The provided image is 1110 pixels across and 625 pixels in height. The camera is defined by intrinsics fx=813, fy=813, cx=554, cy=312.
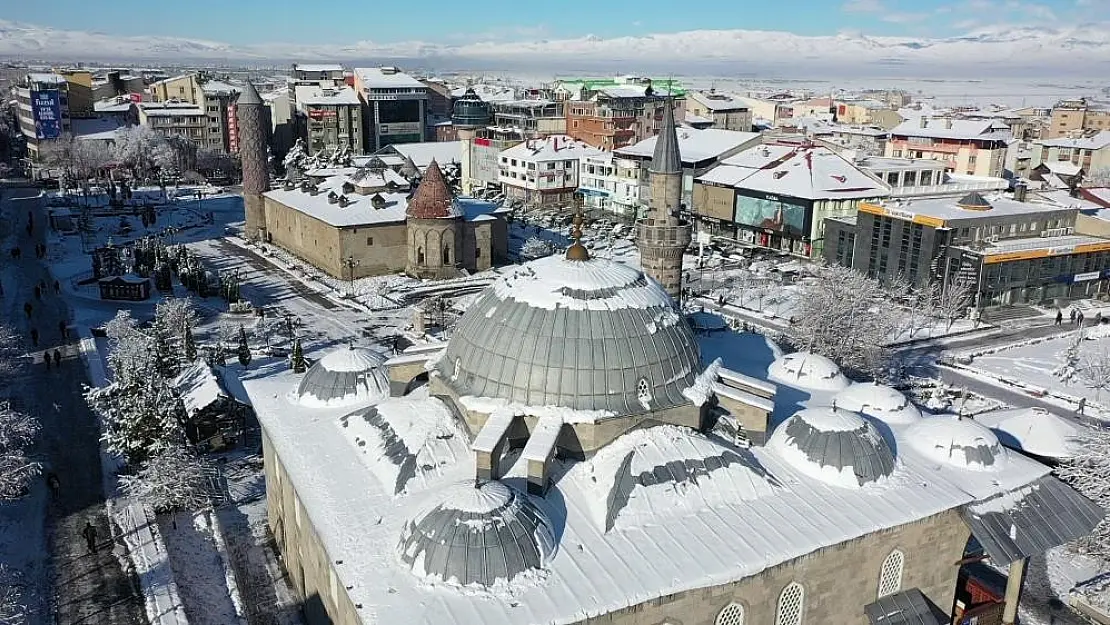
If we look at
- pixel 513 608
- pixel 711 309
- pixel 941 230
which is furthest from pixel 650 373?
pixel 941 230

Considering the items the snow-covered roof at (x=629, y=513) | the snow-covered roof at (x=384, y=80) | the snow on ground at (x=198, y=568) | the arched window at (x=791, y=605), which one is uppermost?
the snow-covered roof at (x=384, y=80)

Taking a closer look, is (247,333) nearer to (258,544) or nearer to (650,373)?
(258,544)

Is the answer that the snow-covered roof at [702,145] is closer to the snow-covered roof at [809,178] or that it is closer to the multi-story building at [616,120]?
the snow-covered roof at [809,178]

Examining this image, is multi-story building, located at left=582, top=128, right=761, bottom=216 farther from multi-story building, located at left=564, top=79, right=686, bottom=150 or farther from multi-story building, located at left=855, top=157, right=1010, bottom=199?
multi-story building, located at left=855, top=157, right=1010, bottom=199

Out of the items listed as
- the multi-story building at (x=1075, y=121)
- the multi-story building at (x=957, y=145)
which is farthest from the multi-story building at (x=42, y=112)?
the multi-story building at (x=1075, y=121)

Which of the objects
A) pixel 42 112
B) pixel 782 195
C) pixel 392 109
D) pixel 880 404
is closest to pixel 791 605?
pixel 880 404

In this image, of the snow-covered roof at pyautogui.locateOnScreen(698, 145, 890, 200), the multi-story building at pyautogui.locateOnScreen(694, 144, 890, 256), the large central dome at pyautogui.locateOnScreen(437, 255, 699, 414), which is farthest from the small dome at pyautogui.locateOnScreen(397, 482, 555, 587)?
the snow-covered roof at pyautogui.locateOnScreen(698, 145, 890, 200)
